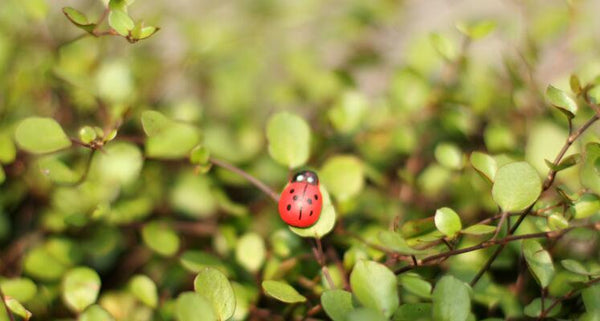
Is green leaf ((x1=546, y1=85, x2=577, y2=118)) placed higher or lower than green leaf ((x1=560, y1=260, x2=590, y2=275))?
higher

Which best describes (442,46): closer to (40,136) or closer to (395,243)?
(395,243)

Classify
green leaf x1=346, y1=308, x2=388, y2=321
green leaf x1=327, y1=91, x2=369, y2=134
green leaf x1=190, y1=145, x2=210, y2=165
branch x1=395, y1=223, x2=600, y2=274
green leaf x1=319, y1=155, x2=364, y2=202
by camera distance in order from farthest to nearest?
green leaf x1=327, y1=91, x2=369, y2=134 → green leaf x1=319, y1=155, x2=364, y2=202 → green leaf x1=190, y1=145, x2=210, y2=165 → branch x1=395, y1=223, x2=600, y2=274 → green leaf x1=346, y1=308, x2=388, y2=321

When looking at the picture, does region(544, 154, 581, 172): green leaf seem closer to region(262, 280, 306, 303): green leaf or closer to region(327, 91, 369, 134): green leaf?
region(262, 280, 306, 303): green leaf

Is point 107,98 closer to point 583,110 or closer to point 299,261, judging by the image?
point 299,261

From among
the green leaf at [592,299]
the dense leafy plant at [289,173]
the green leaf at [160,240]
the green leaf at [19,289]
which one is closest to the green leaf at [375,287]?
the dense leafy plant at [289,173]

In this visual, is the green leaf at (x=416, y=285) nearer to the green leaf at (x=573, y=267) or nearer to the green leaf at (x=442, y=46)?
the green leaf at (x=573, y=267)

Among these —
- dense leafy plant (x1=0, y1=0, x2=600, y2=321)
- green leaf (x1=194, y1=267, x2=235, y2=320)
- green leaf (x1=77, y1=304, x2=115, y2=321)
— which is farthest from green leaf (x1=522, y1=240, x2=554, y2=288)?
green leaf (x1=77, y1=304, x2=115, y2=321)

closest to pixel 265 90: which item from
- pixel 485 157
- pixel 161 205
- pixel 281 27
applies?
pixel 281 27
